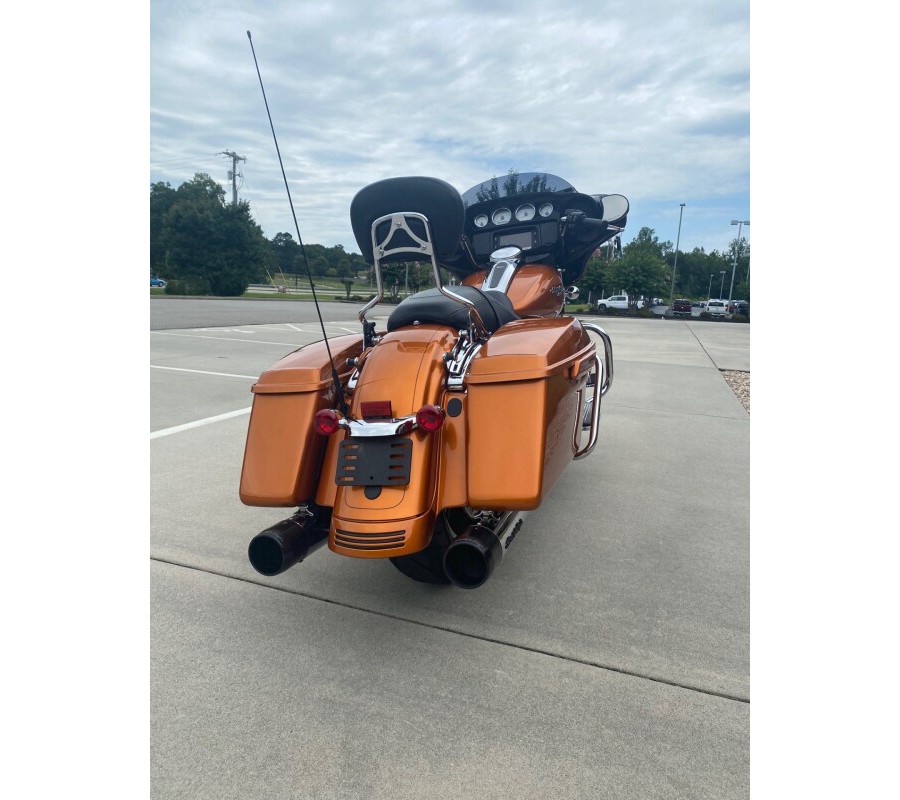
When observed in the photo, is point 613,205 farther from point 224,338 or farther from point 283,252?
point 224,338

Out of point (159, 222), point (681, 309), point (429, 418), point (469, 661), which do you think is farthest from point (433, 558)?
point (159, 222)

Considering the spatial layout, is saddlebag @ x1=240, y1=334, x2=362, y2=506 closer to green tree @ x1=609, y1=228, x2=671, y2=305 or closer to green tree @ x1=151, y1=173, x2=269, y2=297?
green tree @ x1=609, y1=228, x2=671, y2=305

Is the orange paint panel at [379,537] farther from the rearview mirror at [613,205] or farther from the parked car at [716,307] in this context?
the parked car at [716,307]

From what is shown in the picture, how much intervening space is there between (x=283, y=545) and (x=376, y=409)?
0.53 meters

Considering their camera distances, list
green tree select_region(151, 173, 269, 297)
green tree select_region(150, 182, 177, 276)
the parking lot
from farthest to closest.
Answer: green tree select_region(150, 182, 177, 276) < green tree select_region(151, 173, 269, 297) < the parking lot

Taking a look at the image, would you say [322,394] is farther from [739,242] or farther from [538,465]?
[739,242]

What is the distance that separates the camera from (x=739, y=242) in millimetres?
61375

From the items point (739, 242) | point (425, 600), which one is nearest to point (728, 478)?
point (425, 600)

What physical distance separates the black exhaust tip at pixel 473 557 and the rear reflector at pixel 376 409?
47cm

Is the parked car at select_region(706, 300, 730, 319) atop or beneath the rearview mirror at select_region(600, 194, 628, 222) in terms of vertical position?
atop

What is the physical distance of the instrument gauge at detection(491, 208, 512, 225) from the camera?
13.5 feet

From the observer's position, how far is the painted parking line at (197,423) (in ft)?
15.5

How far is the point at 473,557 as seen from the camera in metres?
1.92

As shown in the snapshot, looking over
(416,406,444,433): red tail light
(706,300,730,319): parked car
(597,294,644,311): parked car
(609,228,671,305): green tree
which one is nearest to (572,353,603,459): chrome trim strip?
(416,406,444,433): red tail light
